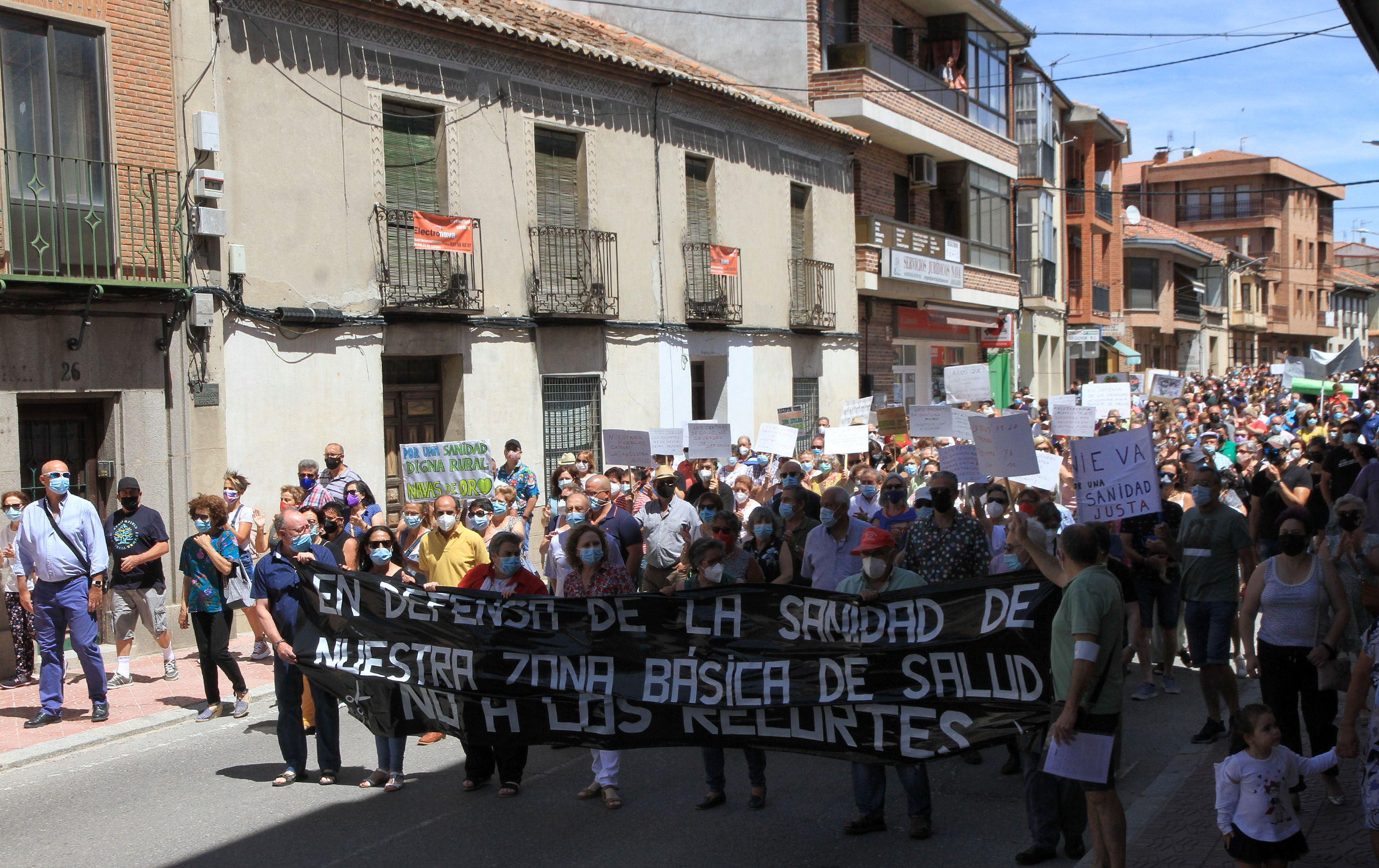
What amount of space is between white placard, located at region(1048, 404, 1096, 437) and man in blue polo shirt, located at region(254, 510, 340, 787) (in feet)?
40.4

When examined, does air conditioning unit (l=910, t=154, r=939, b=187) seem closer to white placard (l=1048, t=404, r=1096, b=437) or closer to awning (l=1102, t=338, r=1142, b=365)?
white placard (l=1048, t=404, r=1096, b=437)

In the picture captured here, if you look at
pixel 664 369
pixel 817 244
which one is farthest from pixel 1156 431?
pixel 664 369

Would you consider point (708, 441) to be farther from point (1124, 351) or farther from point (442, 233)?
point (1124, 351)

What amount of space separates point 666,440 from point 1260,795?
32.3 feet

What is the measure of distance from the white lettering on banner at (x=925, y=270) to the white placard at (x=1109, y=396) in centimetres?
490

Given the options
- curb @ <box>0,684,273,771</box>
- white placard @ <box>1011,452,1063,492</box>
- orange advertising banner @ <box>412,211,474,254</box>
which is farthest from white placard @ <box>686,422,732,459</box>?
curb @ <box>0,684,273,771</box>

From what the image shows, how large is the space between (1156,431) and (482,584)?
1656 centimetres

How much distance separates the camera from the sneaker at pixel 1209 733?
25.4 feet

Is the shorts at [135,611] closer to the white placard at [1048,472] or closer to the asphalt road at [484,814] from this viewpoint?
the asphalt road at [484,814]

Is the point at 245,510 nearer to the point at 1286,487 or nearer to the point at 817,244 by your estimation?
the point at 1286,487

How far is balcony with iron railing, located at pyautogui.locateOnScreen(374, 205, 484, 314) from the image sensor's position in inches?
576

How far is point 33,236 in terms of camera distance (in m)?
11.3

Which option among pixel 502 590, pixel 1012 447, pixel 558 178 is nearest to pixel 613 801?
pixel 502 590

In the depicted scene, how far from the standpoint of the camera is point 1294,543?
6578 mm
